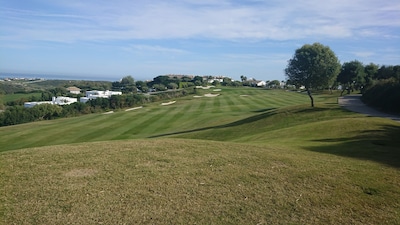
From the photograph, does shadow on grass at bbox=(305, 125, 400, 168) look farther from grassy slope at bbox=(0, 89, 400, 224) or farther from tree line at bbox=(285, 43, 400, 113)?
tree line at bbox=(285, 43, 400, 113)

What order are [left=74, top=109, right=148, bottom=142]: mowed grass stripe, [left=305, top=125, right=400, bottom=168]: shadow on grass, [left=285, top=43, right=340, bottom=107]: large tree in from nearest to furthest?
[left=305, top=125, right=400, bottom=168]: shadow on grass → [left=74, top=109, right=148, bottom=142]: mowed grass stripe → [left=285, top=43, right=340, bottom=107]: large tree

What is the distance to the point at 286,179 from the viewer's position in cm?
991

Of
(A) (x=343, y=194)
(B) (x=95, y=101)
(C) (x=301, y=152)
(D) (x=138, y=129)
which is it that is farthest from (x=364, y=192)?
(B) (x=95, y=101)

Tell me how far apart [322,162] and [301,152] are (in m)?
1.94

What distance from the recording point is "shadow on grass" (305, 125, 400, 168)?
13.3 metres

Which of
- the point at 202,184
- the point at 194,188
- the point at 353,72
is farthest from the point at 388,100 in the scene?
the point at 353,72

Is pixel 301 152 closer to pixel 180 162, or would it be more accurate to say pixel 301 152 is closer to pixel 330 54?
pixel 180 162

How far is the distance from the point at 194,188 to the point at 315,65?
2867 cm

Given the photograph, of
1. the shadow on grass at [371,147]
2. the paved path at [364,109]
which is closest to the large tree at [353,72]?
the paved path at [364,109]

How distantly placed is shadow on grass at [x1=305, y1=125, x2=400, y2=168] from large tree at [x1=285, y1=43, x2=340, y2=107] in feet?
49.6

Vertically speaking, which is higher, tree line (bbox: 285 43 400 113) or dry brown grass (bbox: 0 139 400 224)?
tree line (bbox: 285 43 400 113)

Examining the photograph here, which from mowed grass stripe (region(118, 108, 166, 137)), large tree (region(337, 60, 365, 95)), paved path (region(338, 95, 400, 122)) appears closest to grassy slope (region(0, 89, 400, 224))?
paved path (region(338, 95, 400, 122))

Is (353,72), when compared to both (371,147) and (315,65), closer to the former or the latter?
(315,65)

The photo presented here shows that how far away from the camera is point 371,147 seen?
15.3 meters
